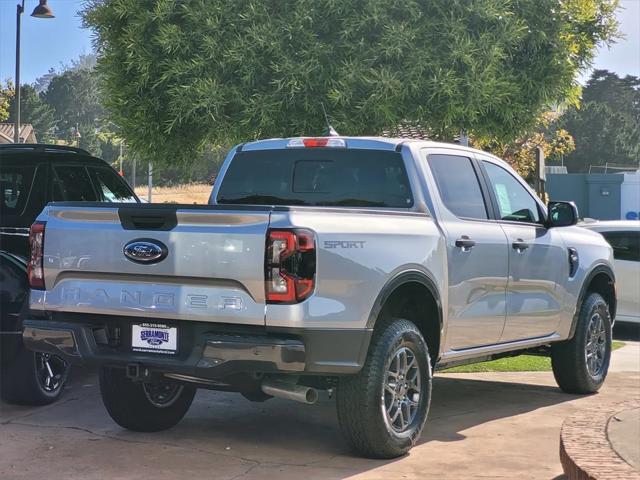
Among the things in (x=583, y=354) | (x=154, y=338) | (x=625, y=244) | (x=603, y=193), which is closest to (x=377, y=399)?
(x=154, y=338)

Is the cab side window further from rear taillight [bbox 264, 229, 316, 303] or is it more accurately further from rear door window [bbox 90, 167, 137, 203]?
rear door window [bbox 90, 167, 137, 203]

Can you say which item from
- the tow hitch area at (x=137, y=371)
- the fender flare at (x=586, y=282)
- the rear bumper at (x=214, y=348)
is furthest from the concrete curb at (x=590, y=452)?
the tow hitch area at (x=137, y=371)

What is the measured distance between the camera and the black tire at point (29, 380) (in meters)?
6.96

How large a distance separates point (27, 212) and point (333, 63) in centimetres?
399

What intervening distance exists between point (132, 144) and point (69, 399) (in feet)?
15.1

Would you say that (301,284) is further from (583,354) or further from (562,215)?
(583,354)

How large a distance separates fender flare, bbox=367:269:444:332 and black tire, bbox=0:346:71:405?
290 centimetres

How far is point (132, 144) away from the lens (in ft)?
37.5

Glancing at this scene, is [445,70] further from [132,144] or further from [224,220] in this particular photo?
[224,220]

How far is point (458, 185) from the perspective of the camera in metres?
6.66

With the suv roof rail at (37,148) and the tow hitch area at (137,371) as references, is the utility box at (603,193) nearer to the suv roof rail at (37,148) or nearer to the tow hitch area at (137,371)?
the suv roof rail at (37,148)

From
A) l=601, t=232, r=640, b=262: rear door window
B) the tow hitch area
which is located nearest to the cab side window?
the tow hitch area

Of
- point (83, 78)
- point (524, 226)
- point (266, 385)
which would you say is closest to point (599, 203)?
point (524, 226)

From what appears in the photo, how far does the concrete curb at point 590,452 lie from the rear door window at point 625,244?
25.3 ft
